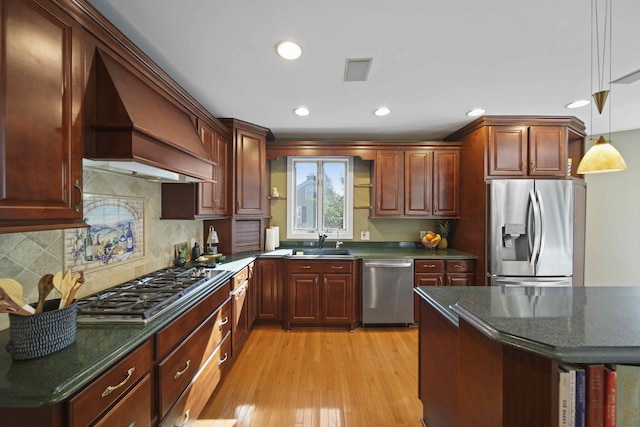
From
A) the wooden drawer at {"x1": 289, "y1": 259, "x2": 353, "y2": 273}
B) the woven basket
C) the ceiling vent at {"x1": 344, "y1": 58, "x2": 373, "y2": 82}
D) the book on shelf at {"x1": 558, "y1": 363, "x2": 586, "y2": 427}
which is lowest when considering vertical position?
the wooden drawer at {"x1": 289, "y1": 259, "x2": 353, "y2": 273}

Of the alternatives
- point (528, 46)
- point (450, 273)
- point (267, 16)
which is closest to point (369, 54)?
point (267, 16)

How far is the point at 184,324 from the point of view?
1607 millimetres

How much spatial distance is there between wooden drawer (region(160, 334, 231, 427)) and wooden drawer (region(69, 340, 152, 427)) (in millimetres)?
402

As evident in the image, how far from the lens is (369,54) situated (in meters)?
1.85

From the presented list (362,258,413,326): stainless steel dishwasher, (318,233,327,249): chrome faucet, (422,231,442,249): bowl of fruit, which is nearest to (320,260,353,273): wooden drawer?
(362,258,413,326): stainless steel dishwasher

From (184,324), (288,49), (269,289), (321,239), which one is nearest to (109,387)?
(184,324)

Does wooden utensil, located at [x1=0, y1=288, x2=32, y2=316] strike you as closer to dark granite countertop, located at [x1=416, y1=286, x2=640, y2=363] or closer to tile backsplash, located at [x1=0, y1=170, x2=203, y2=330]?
tile backsplash, located at [x1=0, y1=170, x2=203, y2=330]

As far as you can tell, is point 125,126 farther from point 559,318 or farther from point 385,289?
point 385,289

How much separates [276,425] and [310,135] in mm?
3258

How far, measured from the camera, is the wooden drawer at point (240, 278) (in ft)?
8.18

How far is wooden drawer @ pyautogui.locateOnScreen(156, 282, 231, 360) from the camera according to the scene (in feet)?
4.58

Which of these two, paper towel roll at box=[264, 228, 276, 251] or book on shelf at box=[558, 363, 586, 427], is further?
paper towel roll at box=[264, 228, 276, 251]

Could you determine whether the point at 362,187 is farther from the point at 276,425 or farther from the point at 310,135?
the point at 276,425

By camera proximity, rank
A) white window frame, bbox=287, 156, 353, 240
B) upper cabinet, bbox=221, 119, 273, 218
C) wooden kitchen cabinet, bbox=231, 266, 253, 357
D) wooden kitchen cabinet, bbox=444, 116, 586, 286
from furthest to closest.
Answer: white window frame, bbox=287, 156, 353, 240 → upper cabinet, bbox=221, 119, 273, 218 → wooden kitchen cabinet, bbox=444, 116, 586, 286 → wooden kitchen cabinet, bbox=231, 266, 253, 357
